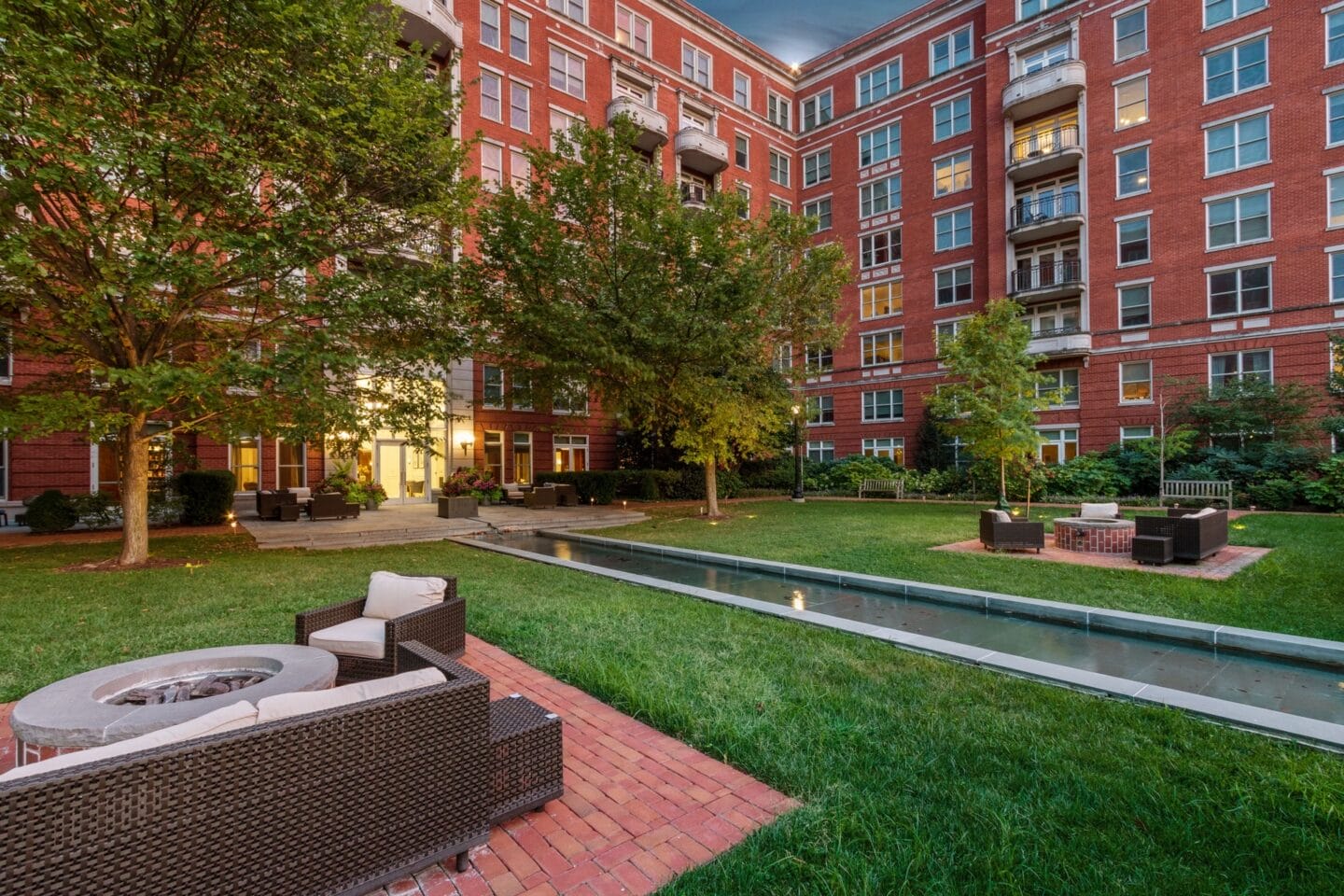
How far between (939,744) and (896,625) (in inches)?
124

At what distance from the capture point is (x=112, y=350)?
1006 cm

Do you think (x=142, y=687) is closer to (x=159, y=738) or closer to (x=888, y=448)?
(x=159, y=738)

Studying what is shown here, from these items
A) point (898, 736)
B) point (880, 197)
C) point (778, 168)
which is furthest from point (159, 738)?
point (778, 168)

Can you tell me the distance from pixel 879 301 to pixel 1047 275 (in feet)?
26.2

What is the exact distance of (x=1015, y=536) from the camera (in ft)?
34.6

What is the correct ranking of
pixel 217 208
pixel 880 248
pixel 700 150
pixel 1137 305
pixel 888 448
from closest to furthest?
pixel 217 208 < pixel 1137 305 < pixel 700 150 < pixel 888 448 < pixel 880 248

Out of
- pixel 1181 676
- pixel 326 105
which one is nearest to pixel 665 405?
pixel 326 105

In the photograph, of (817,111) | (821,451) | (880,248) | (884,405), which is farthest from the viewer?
(817,111)

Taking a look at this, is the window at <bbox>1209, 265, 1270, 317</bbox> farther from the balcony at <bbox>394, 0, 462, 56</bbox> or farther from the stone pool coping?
the balcony at <bbox>394, 0, 462, 56</bbox>

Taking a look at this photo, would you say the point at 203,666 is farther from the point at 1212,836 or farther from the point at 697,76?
the point at 697,76

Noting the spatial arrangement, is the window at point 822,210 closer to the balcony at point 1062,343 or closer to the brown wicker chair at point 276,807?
the balcony at point 1062,343

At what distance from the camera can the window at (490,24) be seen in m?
25.0

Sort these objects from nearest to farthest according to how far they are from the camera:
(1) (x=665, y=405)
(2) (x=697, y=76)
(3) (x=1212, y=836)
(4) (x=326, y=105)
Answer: (3) (x=1212, y=836)
(4) (x=326, y=105)
(1) (x=665, y=405)
(2) (x=697, y=76)

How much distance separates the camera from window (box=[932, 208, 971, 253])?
2988cm
